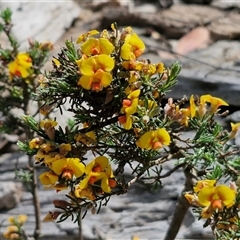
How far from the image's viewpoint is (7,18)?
1835 mm

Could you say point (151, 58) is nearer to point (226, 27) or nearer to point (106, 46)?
point (226, 27)

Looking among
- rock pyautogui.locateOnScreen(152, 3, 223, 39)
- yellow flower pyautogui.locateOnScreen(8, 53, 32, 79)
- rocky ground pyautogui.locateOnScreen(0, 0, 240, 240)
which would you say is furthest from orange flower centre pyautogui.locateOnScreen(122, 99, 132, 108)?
rock pyautogui.locateOnScreen(152, 3, 223, 39)

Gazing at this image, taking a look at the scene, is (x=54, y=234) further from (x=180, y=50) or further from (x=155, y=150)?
(x=180, y=50)

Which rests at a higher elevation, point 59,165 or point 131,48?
point 131,48

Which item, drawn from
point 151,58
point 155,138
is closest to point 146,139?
point 155,138

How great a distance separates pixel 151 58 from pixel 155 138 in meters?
1.57

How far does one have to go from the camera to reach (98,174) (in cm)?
112

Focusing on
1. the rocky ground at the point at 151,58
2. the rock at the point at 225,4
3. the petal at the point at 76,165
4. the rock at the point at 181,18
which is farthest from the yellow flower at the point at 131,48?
the rock at the point at 225,4

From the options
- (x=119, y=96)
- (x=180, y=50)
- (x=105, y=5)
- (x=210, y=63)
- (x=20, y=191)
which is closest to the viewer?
(x=119, y=96)

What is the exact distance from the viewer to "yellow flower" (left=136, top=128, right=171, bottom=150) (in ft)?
3.67

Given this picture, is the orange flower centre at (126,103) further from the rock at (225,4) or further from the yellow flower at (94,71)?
the rock at (225,4)

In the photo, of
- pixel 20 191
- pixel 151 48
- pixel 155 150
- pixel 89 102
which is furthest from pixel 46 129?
pixel 151 48

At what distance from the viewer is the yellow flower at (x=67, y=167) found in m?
1.10

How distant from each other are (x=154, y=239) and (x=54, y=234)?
38cm
